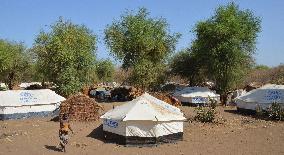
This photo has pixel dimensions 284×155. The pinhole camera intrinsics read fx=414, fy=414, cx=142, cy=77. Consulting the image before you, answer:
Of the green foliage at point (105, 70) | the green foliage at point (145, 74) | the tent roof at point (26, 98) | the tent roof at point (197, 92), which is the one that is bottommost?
the tent roof at point (26, 98)

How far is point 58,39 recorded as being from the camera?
4012 centimetres

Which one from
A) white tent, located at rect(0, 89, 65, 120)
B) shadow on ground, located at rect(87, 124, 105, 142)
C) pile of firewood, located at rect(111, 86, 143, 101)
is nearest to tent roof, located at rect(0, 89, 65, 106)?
white tent, located at rect(0, 89, 65, 120)

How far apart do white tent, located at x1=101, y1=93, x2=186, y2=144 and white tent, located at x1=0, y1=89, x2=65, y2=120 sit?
895 cm

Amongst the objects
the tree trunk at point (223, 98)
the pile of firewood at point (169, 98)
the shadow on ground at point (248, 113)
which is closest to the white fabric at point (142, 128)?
the shadow on ground at point (248, 113)

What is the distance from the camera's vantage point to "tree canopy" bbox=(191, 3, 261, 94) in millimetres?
35406

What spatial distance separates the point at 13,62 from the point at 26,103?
29.1 meters

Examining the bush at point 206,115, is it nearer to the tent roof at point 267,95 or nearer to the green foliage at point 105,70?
the tent roof at point 267,95

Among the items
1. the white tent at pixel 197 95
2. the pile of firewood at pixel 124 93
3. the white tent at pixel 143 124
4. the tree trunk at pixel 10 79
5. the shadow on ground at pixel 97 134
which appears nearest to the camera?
the white tent at pixel 143 124

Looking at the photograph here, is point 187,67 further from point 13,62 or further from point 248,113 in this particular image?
point 13,62

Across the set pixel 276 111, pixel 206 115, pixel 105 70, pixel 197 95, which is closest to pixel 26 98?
pixel 206 115

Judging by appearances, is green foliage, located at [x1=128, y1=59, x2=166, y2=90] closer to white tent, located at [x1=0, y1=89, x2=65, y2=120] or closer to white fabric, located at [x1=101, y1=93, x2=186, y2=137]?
white tent, located at [x1=0, y1=89, x2=65, y2=120]

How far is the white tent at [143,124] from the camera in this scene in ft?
60.7

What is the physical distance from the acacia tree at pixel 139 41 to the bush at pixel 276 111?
16569 millimetres

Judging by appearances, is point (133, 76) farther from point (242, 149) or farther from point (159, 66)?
point (242, 149)
